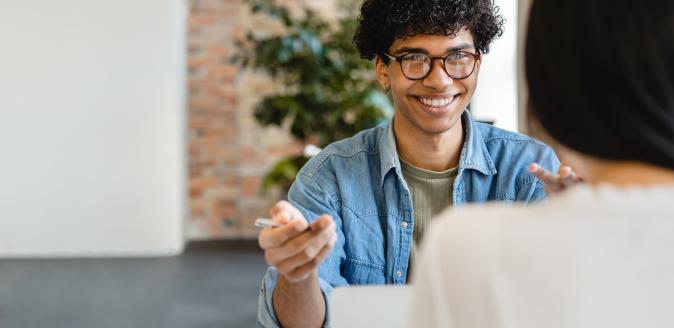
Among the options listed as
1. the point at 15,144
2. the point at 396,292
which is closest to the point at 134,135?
the point at 15,144

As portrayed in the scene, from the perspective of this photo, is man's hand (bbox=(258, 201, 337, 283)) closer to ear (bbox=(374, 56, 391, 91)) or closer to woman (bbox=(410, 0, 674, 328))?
woman (bbox=(410, 0, 674, 328))

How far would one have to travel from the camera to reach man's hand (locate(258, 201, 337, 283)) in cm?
104

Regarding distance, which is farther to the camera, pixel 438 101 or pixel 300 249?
pixel 438 101

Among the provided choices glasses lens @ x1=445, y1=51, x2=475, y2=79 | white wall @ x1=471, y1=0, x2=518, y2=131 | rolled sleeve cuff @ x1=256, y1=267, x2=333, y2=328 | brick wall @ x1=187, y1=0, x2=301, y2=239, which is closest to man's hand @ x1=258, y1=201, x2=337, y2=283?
rolled sleeve cuff @ x1=256, y1=267, x2=333, y2=328

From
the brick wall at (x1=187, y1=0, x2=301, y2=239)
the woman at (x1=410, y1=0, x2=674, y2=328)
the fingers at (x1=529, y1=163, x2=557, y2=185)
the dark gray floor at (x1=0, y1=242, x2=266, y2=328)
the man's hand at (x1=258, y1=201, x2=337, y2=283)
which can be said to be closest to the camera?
the woman at (x1=410, y1=0, x2=674, y2=328)

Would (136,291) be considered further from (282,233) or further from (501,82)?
(282,233)

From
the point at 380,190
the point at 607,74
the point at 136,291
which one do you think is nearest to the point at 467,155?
the point at 380,190

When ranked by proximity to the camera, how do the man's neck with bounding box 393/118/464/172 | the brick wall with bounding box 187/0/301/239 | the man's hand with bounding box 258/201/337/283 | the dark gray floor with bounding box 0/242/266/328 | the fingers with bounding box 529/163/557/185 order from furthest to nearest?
the brick wall with bounding box 187/0/301/239
the dark gray floor with bounding box 0/242/266/328
the man's neck with bounding box 393/118/464/172
the fingers with bounding box 529/163/557/185
the man's hand with bounding box 258/201/337/283

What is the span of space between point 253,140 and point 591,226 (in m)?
5.01

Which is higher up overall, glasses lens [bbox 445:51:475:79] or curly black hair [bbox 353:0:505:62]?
curly black hair [bbox 353:0:505:62]

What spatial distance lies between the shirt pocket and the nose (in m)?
0.37

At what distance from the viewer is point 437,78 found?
4.84 feet

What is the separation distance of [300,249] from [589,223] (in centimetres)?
52

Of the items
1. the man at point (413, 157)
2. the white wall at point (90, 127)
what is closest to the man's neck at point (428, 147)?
the man at point (413, 157)
